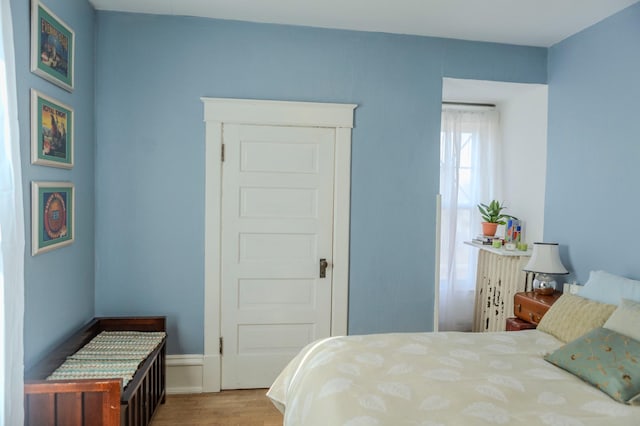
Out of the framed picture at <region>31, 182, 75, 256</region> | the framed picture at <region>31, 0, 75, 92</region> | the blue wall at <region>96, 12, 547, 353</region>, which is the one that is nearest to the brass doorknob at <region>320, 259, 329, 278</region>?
the blue wall at <region>96, 12, 547, 353</region>

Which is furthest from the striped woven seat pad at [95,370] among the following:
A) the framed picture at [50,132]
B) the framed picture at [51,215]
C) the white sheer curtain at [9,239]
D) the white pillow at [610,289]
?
the white pillow at [610,289]

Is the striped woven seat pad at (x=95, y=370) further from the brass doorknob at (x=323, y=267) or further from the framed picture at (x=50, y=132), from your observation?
the brass doorknob at (x=323, y=267)

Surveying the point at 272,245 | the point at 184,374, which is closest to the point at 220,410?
the point at 184,374

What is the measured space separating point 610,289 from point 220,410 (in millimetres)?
2482

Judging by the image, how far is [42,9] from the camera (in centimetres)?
219

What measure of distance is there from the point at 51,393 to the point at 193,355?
1330 mm

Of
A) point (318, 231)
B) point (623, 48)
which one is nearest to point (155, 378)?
point (318, 231)

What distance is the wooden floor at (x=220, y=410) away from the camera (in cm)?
284

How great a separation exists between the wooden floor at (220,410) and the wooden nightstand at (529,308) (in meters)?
1.76

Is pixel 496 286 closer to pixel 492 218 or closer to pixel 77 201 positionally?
pixel 492 218

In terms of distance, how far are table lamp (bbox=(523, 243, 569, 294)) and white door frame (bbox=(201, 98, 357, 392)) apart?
1323mm

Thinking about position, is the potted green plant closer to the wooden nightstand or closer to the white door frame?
the wooden nightstand

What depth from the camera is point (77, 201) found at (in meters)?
2.82

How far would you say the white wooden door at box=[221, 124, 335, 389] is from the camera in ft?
10.8
